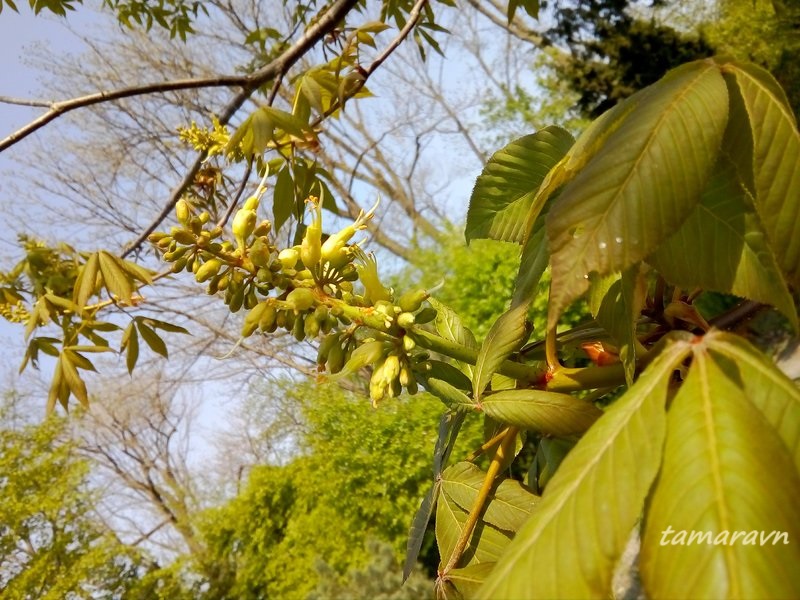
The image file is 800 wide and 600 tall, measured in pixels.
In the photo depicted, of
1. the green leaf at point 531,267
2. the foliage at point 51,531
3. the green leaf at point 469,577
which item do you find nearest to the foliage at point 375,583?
the foliage at point 51,531

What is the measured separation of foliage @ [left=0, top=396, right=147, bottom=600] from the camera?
160 inches

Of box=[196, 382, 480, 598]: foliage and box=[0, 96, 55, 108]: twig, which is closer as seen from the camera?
box=[0, 96, 55, 108]: twig

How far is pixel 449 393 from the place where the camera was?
0.46m

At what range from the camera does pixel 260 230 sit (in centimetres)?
48

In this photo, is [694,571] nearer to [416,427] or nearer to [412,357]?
[412,357]

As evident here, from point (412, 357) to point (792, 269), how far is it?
0.25m

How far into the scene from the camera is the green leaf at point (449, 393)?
1.48ft

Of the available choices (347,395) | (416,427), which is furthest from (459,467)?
(347,395)

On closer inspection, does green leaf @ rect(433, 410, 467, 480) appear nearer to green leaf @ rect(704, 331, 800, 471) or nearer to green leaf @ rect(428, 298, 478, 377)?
green leaf @ rect(428, 298, 478, 377)

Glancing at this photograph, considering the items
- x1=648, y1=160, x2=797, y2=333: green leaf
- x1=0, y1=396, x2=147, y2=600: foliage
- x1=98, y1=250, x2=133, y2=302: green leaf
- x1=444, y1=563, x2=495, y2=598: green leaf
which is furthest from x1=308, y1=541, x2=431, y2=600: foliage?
x1=648, y1=160, x2=797, y2=333: green leaf

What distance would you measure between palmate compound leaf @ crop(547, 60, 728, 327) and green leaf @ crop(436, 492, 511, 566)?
271 mm

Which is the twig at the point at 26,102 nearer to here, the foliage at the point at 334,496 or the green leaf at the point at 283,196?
the green leaf at the point at 283,196

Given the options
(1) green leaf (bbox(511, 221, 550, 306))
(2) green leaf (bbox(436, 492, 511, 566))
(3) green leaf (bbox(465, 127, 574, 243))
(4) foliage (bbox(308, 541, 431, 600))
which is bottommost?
(4) foliage (bbox(308, 541, 431, 600))

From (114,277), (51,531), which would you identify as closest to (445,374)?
(114,277)
